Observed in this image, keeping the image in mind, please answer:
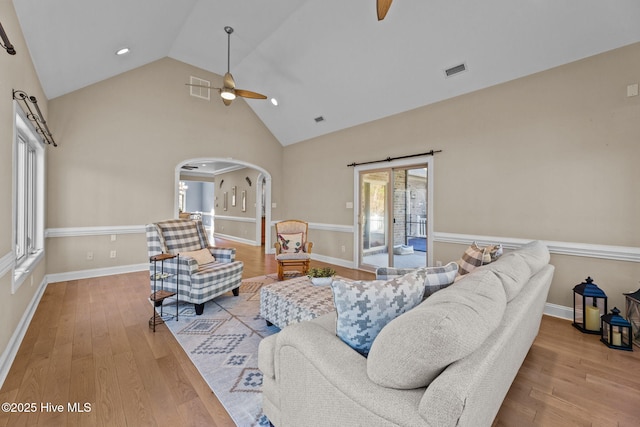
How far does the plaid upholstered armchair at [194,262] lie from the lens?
322 cm

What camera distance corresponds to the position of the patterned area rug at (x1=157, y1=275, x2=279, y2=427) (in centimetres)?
183

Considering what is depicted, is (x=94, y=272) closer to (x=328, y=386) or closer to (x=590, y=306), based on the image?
(x=328, y=386)

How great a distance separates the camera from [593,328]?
2.90 metres

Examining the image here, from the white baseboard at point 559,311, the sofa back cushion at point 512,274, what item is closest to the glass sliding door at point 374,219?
the white baseboard at point 559,311

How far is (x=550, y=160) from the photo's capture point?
339 centimetres

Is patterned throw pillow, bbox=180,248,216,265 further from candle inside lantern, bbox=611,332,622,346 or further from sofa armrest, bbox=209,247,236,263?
candle inside lantern, bbox=611,332,622,346

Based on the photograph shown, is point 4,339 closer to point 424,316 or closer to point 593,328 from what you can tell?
→ point 424,316

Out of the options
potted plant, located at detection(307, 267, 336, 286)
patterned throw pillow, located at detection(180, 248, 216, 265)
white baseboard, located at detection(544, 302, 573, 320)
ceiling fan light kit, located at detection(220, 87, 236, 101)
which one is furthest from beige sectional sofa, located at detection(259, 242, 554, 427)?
ceiling fan light kit, located at detection(220, 87, 236, 101)

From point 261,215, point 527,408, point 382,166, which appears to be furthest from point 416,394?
point 261,215

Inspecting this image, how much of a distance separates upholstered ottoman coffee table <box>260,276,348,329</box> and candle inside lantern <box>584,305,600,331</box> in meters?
2.75

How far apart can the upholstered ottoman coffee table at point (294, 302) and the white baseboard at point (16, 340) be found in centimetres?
196

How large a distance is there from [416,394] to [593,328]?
10.8 ft

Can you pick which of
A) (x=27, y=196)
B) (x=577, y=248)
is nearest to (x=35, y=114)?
(x=27, y=196)

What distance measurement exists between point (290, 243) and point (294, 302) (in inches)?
96.4
